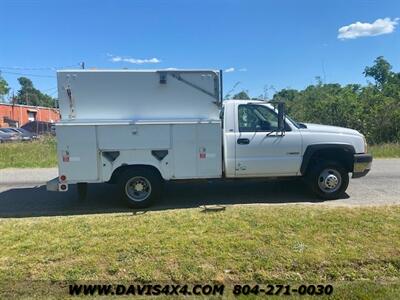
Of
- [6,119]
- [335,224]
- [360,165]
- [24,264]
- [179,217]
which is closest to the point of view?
[24,264]

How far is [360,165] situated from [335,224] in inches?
89.8

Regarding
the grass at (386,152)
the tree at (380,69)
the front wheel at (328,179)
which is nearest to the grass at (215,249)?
the front wheel at (328,179)

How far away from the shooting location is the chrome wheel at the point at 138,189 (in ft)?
22.7

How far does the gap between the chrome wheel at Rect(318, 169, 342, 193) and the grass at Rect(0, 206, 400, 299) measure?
1.15m

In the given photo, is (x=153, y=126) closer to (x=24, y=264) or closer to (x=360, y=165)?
(x=24, y=264)

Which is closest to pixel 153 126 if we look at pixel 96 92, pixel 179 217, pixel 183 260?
pixel 96 92

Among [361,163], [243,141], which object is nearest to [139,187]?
[243,141]

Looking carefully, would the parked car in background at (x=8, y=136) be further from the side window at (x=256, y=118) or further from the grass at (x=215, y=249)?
the side window at (x=256, y=118)

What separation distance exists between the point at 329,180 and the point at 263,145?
1514 millimetres

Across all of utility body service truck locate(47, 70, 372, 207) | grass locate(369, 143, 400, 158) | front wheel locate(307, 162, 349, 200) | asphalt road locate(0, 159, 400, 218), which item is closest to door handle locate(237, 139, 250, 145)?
utility body service truck locate(47, 70, 372, 207)

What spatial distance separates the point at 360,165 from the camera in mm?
7336

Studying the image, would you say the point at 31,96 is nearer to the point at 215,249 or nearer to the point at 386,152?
the point at 386,152

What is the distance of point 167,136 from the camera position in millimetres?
6770

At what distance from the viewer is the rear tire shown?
22.5ft
